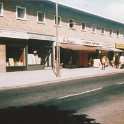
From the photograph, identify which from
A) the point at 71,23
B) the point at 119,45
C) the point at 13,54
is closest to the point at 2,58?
the point at 13,54

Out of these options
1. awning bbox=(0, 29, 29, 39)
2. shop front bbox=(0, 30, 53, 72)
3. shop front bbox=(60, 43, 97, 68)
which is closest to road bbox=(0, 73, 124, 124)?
awning bbox=(0, 29, 29, 39)

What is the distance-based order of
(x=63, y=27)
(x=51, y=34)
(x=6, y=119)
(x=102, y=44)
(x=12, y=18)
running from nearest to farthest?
(x=6, y=119), (x=12, y=18), (x=51, y=34), (x=63, y=27), (x=102, y=44)

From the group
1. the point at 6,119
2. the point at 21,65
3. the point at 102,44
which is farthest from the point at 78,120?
the point at 102,44

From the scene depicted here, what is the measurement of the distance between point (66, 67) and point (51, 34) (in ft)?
16.0

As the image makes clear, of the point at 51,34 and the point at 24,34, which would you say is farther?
the point at 51,34

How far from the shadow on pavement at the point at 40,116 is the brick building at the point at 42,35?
16.6m

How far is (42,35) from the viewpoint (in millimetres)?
31594

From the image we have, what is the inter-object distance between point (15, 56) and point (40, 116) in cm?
1969

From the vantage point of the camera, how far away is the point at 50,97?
45.5 ft

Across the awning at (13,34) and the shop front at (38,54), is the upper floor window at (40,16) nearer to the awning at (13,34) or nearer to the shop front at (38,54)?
the shop front at (38,54)

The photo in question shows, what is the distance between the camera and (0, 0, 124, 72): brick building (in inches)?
1100

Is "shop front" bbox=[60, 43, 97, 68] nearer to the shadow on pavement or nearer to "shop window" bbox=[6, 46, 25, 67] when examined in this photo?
"shop window" bbox=[6, 46, 25, 67]

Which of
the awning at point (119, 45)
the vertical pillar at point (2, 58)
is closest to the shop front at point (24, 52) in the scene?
the vertical pillar at point (2, 58)

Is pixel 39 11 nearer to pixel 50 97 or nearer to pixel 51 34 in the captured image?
pixel 51 34
